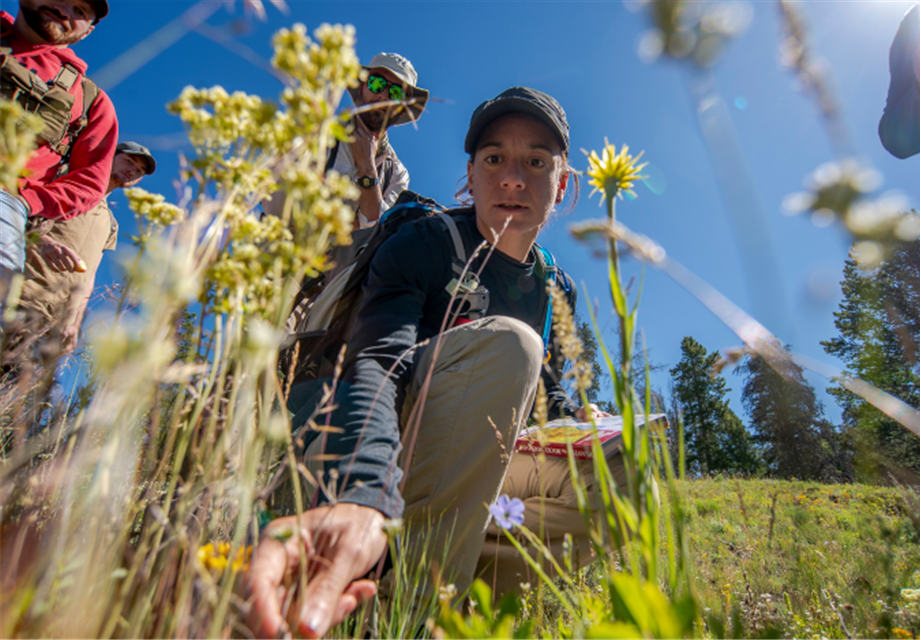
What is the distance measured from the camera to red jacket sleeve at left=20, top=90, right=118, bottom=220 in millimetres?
2326

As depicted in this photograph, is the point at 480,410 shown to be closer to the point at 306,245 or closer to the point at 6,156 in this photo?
the point at 306,245

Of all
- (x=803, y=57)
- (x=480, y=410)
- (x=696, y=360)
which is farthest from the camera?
(x=696, y=360)

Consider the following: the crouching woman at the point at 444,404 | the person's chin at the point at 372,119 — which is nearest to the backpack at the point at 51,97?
the person's chin at the point at 372,119

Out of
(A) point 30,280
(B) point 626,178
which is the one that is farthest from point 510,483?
(A) point 30,280

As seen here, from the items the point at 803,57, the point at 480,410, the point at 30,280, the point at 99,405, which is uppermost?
the point at 30,280

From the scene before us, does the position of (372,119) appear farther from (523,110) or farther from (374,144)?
(523,110)

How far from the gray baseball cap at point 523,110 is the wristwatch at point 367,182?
697 mm

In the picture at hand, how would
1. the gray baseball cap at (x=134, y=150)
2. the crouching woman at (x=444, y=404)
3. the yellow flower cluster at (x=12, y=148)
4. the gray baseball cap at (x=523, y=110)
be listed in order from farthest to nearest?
the gray baseball cap at (x=134, y=150)
the gray baseball cap at (x=523, y=110)
the crouching woman at (x=444, y=404)
the yellow flower cluster at (x=12, y=148)

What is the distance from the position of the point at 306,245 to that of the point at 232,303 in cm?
13

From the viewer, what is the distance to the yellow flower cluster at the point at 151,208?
23.2 inches

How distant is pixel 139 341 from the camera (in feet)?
1.49

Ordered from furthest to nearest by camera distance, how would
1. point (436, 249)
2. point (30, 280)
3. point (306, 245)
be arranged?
point (30, 280)
point (436, 249)
point (306, 245)

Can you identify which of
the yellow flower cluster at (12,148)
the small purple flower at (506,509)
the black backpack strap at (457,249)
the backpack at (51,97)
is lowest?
the small purple flower at (506,509)

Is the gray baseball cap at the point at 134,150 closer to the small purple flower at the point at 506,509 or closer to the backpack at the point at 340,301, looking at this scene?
the backpack at the point at 340,301
